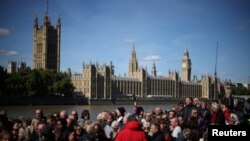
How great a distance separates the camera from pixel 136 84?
81562 millimetres

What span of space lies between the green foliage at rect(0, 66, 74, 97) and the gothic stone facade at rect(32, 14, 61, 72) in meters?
18.2

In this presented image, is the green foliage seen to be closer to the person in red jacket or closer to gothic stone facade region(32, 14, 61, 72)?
gothic stone facade region(32, 14, 61, 72)

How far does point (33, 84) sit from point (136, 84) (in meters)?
37.6

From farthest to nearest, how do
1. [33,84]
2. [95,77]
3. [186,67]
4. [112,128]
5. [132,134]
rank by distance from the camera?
[186,67] → [95,77] → [33,84] → [112,128] → [132,134]

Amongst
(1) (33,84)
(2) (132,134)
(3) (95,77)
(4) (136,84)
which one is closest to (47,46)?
(3) (95,77)

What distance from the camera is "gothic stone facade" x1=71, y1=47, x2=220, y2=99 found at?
6869 cm

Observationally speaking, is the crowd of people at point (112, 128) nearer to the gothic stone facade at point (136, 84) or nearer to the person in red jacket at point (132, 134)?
the person in red jacket at point (132, 134)

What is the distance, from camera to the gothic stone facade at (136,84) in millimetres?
68688

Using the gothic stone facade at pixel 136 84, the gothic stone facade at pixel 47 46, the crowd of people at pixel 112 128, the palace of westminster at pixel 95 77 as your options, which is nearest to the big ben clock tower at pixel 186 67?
the gothic stone facade at pixel 136 84

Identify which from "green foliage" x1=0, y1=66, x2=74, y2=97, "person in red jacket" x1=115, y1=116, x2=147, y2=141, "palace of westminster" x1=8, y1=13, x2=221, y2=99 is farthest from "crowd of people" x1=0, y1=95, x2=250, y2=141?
"palace of westminster" x1=8, y1=13, x2=221, y2=99

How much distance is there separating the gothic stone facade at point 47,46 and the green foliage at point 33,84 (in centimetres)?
1819

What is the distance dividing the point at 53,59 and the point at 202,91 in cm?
4658

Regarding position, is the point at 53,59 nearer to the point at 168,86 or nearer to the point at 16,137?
the point at 168,86

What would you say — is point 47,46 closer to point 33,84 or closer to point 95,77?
point 95,77
